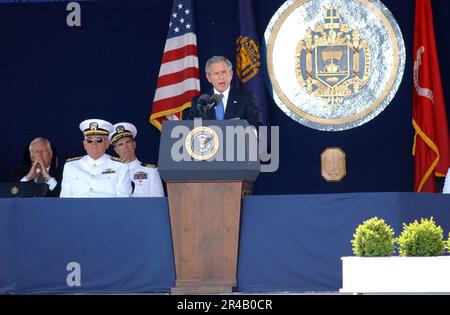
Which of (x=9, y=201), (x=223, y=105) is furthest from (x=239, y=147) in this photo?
(x=9, y=201)

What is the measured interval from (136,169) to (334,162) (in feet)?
7.47

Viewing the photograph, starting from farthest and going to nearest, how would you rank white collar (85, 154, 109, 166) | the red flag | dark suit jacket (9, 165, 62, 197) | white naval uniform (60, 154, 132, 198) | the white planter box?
the red flag
dark suit jacket (9, 165, 62, 197)
white collar (85, 154, 109, 166)
white naval uniform (60, 154, 132, 198)
the white planter box

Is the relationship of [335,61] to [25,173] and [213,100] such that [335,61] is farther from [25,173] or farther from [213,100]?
[213,100]

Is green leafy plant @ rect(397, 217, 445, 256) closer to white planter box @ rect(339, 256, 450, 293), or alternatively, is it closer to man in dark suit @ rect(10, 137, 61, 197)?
white planter box @ rect(339, 256, 450, 293)

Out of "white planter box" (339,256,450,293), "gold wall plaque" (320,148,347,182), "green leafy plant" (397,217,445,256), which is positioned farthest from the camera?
"gold wall plaque" (320,148,347,182)

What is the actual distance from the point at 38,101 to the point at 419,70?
13.2 ft

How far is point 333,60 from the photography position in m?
11.8

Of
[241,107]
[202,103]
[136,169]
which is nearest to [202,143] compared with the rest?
[202,103]

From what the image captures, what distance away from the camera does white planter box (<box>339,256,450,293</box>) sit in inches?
239

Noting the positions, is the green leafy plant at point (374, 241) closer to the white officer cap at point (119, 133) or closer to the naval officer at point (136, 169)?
the naval officer at point (136, 169)

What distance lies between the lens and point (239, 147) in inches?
315

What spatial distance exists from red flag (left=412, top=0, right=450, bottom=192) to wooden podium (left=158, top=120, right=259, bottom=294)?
3.62 m

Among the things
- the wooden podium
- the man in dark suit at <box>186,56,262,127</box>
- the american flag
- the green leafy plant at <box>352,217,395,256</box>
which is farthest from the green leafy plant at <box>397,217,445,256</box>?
the american flag

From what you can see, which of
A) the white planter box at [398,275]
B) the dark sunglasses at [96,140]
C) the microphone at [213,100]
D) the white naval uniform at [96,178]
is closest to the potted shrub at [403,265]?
the white planter box at [398,275]
